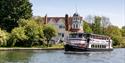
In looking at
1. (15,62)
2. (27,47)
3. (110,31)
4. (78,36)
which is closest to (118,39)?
(110,31)

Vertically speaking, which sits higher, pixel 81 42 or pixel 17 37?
pixel 17 37

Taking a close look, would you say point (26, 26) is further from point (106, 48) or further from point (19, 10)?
point (106, 48)

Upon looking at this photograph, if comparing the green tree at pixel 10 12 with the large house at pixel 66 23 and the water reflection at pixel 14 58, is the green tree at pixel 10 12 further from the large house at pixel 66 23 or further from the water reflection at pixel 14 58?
the water reflection at pixel 14 58

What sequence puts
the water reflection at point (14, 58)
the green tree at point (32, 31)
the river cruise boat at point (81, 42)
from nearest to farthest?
the water reflection at point (14, 58) → the river cruise boat at point (81, 42) → the green tree at point (32, 31)

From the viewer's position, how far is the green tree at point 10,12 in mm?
93250

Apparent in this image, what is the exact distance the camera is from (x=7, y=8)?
93625 mm

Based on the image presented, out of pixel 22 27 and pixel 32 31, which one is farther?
pixel 22 27

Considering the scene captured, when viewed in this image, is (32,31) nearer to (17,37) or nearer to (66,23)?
(17,37)

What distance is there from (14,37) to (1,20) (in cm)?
1134

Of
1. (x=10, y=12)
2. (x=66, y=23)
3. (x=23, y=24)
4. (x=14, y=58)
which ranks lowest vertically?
(x=14, y=58)

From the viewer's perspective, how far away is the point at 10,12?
3686 inches

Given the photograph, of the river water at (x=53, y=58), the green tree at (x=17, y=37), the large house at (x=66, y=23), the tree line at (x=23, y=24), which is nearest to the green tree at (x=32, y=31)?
the tree line at (x=23, y=24)

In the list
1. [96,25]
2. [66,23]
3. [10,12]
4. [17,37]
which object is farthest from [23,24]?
[96,25]

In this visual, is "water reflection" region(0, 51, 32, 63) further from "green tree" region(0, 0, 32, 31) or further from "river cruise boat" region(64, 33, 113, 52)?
"green tree" region(0, 0, 32, 31)
